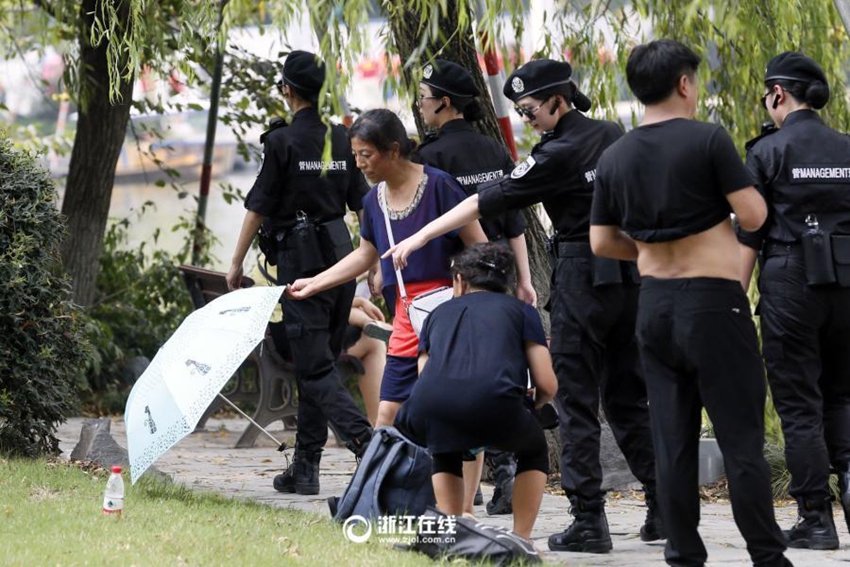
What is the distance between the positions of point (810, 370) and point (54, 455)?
4067mm

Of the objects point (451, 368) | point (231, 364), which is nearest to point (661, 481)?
point (451, 368)

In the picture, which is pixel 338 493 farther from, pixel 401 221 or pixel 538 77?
pixel 538 77

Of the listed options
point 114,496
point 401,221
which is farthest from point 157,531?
point 401,221

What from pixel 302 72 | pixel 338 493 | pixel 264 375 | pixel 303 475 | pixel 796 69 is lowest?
pixel 338 493

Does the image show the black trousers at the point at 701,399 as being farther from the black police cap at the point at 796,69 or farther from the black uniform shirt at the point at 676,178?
the black police cap at the point at 796,69

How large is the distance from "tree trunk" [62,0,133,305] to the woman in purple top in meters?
5.15

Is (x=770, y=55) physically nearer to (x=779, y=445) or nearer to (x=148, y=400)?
(x=779, y=445)

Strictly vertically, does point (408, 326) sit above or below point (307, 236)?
below

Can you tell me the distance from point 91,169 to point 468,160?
5.28 m

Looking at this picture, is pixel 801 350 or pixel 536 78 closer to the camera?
pixel 536 78

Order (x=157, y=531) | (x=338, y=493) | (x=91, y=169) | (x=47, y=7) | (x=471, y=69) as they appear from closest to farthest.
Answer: (x=157, y=531) → (x=338, y=493) → (x=471, y=69) → (x=47, y=7) → (x=91, y=169)

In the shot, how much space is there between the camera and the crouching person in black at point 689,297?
14.9ft

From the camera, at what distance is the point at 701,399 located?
15.4 feet

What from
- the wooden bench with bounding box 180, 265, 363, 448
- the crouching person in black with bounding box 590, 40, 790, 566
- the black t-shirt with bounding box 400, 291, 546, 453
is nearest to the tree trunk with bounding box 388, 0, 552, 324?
the wooden bench with bounding box 180, 265, 363, 448
